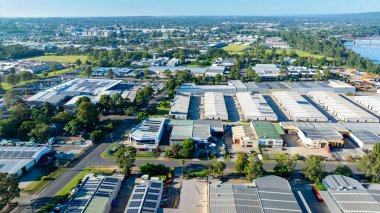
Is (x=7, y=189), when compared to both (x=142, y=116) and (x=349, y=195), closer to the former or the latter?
(x=142, y=116)

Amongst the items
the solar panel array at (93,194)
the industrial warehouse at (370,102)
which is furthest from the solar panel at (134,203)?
the industrial warehouse at (370,102)

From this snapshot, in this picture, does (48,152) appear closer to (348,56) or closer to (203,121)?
(203,121)

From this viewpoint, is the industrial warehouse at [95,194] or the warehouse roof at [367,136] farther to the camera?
the warehouse roof at [367,136]

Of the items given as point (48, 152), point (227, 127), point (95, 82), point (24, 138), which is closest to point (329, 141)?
point (227, 127)

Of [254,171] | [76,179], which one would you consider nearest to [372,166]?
[254,171]

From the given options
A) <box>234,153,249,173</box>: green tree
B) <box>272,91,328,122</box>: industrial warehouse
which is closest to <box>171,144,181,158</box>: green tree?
<box>234,153,249,173</box>: green tree

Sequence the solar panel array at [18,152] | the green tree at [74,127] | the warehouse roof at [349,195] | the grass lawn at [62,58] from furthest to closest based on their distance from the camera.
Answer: the grass lawn at [62,58]
the green tree at [74,127]
the solar panel array at [18,152]
the warehouse roof at [349,195]

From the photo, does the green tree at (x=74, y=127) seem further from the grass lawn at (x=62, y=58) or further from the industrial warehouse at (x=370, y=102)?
the grass lawn at (x=62, y=58)
